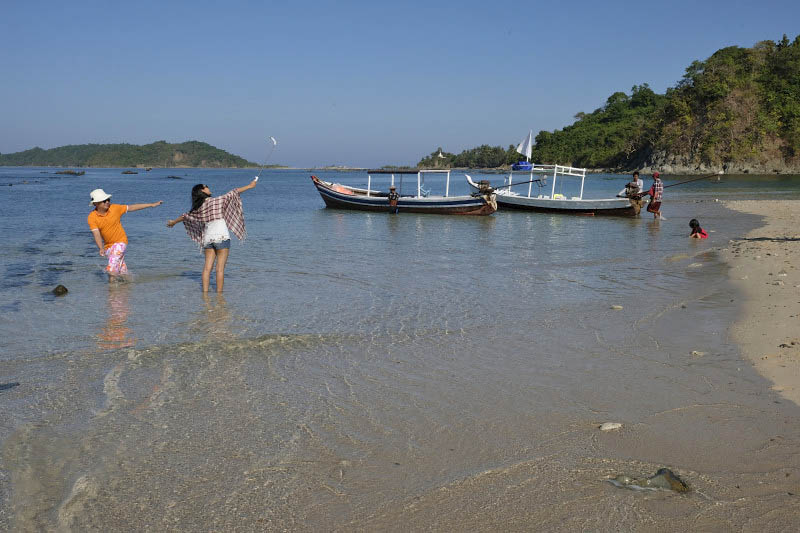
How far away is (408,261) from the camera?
13273mm

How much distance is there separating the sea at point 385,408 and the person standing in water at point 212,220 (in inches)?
24.8

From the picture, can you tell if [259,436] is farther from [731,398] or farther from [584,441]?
[731,398]

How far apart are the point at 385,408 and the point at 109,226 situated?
6.51 m

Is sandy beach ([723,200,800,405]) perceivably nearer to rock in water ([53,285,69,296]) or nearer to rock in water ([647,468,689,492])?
rock in water ([647,468,689,492])

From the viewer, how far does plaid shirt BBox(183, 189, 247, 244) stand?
29.4 feet

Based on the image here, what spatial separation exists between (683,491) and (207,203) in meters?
7.28

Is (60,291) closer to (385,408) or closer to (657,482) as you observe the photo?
(385,408)

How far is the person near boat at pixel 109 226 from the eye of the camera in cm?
908

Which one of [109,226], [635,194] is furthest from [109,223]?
[635,194]

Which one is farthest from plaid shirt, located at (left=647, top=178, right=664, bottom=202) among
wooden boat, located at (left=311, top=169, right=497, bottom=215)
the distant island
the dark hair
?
the distant island

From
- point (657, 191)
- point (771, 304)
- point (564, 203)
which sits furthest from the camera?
point (564, 203)

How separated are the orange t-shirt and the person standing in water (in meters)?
0.97

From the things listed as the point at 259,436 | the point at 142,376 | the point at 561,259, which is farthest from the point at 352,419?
the point at 561,259

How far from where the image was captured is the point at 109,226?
9.44 m
